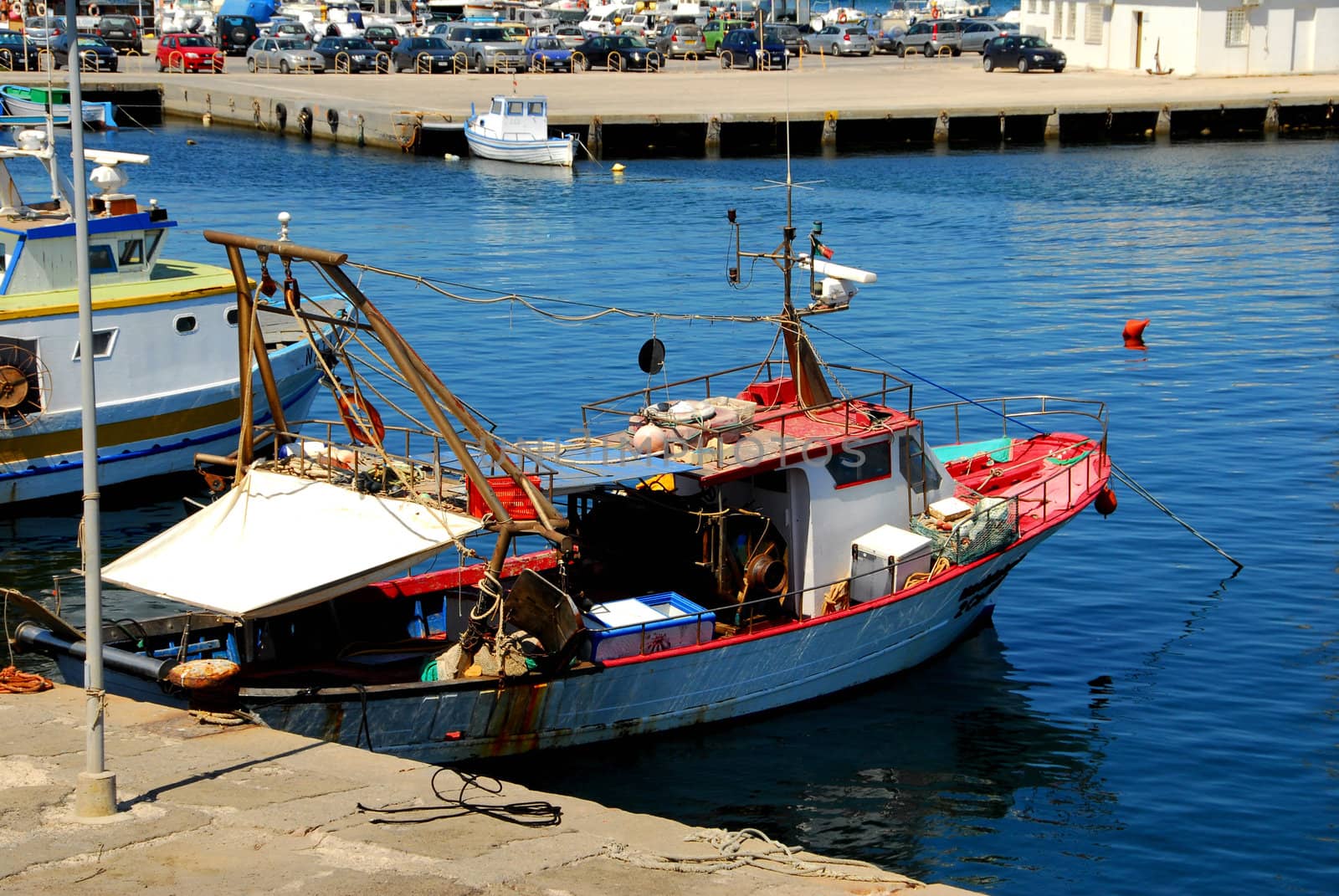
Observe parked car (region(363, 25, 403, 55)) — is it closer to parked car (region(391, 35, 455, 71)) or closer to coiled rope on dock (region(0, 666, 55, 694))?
parked car (region(391, 35, 455, 71))

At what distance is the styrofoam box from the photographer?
53.7 ft

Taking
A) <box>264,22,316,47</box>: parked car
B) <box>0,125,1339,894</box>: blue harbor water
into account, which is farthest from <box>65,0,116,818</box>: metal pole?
<box>264,22,316,47</box>: parked car

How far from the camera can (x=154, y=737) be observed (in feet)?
45.6

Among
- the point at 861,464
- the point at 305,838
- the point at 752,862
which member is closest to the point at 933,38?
the point at 861,464

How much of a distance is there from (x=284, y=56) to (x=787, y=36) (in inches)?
1037

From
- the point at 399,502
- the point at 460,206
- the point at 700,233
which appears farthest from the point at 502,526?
the point at 460,206

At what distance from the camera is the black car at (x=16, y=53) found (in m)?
71.6

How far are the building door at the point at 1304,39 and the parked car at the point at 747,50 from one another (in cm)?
2404

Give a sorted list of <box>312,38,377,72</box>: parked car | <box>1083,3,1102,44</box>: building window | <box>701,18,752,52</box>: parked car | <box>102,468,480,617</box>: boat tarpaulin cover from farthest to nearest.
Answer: <box>701,18,752,52</box>: parked car → <box>312,38,377,72</box>: parked car → <box>1083,3,1102,44</box>: building window → <box>102,468,480,617</box>: boat tarpaulin cover

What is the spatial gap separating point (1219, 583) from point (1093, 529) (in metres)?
2.86

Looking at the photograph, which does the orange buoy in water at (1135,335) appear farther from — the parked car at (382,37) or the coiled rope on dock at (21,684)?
the parked car at (382,37)

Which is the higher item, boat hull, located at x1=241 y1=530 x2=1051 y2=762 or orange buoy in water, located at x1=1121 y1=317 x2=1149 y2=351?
orange buoy in water, located at x1=1121 y1=317 x2=1149 y2=351

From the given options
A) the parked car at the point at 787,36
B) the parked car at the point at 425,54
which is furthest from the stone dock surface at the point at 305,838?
the parked car at the point at 787,36

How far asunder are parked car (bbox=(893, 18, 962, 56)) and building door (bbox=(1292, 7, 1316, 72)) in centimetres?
2250
